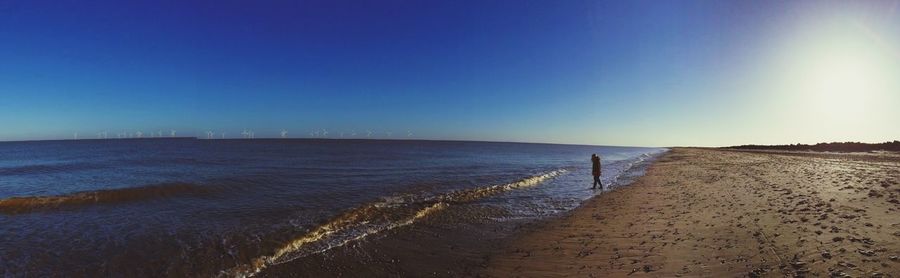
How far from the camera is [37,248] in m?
11.4

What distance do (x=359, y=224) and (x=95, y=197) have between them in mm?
17209

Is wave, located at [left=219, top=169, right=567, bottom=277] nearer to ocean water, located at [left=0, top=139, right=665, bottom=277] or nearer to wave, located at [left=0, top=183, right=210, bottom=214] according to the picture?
ocean water, located at [left=0, top=139, right=665, bottom=277]

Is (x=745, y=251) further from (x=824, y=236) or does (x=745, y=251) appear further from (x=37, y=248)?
(x=37, y=248)

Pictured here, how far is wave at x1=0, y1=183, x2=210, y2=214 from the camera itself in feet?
58.9

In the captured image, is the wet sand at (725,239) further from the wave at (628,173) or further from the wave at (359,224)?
the wave at (628,173)

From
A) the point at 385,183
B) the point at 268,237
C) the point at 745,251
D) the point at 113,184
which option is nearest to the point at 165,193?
the point at 113,184

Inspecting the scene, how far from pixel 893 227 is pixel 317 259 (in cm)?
1493

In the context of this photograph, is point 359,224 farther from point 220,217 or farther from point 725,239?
point 725,239

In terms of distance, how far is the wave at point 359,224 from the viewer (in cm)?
1018

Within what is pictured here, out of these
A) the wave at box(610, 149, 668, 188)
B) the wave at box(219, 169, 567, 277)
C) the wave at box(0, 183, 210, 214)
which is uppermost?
the wave at box(610, 149, 668, 188)

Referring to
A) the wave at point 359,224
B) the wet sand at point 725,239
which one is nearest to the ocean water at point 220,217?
the wave at point 359,224

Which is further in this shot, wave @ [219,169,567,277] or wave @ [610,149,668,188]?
wave @ [610,149,668,188]

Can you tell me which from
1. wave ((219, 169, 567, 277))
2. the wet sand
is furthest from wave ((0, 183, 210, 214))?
the wet sand

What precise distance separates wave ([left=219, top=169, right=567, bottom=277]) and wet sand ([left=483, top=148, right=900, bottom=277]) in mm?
5002
